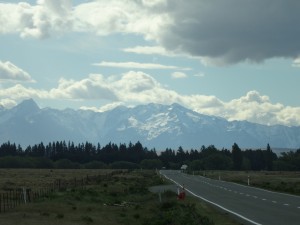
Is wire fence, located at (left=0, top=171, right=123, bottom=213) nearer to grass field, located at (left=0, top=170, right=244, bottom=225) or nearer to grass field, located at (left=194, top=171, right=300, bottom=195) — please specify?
grass field, located at (left=0, top=170, right=244, bottom=225)

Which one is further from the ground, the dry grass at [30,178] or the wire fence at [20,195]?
the dry grass at [30,178]

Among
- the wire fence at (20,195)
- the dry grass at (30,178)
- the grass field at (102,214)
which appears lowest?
the grass field at (102,214)

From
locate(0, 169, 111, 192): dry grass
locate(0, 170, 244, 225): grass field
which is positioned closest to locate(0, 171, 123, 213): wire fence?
locate(0, 170, 244, 225): grass field

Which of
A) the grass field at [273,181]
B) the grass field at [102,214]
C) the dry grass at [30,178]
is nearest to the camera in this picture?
the grass field at [102,214]

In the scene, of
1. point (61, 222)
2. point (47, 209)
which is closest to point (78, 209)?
point (47, 209)

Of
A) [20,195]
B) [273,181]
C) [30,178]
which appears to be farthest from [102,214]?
[30,178]

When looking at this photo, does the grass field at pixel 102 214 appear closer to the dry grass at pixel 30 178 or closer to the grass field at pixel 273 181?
the dry grass at pixel 30 178

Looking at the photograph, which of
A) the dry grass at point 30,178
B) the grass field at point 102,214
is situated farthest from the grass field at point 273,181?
the dry grass at point 30,178

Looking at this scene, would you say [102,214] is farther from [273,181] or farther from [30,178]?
[30,178]

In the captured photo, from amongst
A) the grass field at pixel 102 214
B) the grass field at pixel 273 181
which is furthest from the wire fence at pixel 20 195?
the grass field at pixel 273 181

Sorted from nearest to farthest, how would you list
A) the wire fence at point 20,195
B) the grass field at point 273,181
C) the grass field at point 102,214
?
the grass field at point 102,214 → the wire fence at point 20,195 → the grass field at point 273,181

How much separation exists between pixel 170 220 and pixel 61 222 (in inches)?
180

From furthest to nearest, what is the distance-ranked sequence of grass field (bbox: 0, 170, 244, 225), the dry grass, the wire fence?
1. the dry grass
2. the wire fence
3. grass field (bbox: 0, 170, 244, 225)

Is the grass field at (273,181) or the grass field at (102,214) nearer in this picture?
the grass field at (102,214)
